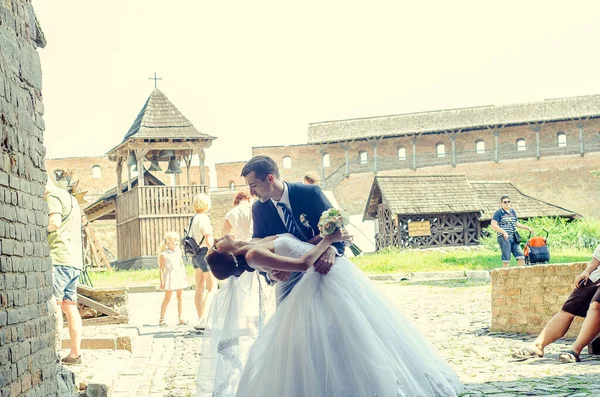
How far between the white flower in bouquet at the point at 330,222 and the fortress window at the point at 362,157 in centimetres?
5111

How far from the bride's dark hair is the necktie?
1.22 feet

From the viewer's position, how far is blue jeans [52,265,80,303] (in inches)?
288

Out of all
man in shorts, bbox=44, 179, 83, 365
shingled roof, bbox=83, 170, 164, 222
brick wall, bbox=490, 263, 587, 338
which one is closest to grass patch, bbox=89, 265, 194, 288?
shingled roof, bbox=83, 170, 164, 222

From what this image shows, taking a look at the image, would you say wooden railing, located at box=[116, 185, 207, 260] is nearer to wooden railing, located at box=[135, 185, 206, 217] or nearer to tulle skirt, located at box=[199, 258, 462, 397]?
wooden railing, located at box=[135, 185, 206, 217]

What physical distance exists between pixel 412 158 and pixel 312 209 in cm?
5034

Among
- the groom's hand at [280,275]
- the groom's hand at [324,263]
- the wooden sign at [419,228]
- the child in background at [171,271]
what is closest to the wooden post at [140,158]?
the wooden sign at [419,228]

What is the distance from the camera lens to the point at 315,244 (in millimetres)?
5383

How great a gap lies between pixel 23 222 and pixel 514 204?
32.7 meters

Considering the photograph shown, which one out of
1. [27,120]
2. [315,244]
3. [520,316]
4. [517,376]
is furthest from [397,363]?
[520,316]

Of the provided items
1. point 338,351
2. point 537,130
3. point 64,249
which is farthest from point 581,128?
point 338,351

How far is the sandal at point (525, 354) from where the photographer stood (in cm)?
754

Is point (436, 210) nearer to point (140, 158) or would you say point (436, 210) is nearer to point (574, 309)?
point (140, 158)

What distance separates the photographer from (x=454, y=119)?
54.5 metres

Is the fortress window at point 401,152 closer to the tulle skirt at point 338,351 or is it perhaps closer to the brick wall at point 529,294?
the brick wall at point 529,294
